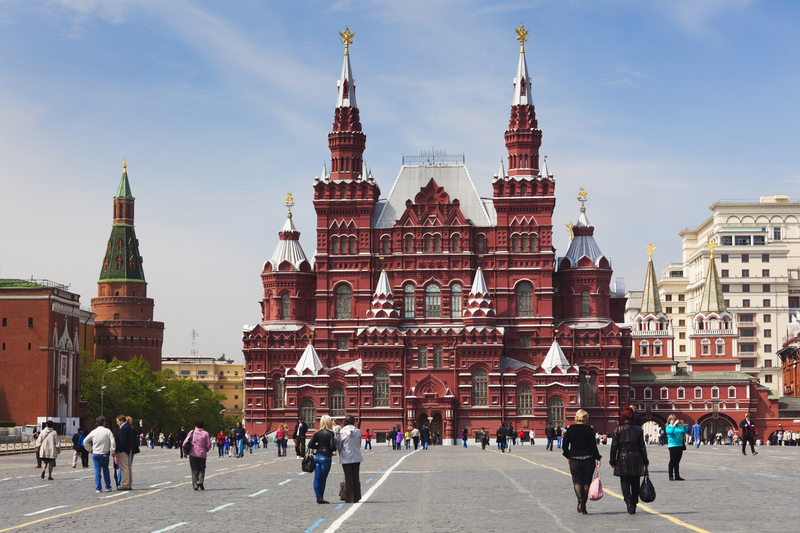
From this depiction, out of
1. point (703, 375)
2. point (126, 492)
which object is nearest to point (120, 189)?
point (703, 375)

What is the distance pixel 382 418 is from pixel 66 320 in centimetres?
3192

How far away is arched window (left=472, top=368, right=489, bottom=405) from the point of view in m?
95.6

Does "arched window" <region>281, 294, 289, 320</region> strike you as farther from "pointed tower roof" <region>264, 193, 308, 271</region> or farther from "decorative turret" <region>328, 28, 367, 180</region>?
"decorative turret" <region>328, 28, 367, 180</region>

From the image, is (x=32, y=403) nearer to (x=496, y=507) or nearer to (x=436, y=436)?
(x=436, y=436)

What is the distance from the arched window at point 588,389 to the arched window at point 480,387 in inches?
392

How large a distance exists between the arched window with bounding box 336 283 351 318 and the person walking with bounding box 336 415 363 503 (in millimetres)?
78612

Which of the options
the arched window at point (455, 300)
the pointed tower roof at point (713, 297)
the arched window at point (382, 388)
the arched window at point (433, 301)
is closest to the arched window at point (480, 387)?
the arched window at point (455, 300)

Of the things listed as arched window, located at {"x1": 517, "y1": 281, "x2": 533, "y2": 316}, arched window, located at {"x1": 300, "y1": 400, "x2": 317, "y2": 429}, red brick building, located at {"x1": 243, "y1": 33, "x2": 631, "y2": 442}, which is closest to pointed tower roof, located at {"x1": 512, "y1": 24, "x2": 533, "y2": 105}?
red brick building, located at {"x1": 243, "y1": 33, "x2": 631, "y2": 442}

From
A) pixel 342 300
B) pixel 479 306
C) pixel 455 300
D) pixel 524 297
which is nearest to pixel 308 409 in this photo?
pixel 342 300

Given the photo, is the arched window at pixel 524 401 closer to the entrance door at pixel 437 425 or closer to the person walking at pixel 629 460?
the entrance door at pixel 437 425

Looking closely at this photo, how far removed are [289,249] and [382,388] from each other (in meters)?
18.6

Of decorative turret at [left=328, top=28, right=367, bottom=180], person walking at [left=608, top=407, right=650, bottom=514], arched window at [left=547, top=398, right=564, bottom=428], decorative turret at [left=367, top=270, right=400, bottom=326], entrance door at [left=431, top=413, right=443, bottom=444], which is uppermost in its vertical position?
decorative turret at [left=328, top=28, right=367, bottom=180]

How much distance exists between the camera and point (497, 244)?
10106cm

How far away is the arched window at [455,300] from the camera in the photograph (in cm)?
10044
